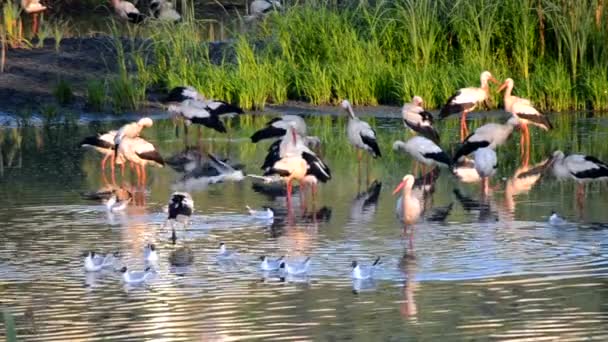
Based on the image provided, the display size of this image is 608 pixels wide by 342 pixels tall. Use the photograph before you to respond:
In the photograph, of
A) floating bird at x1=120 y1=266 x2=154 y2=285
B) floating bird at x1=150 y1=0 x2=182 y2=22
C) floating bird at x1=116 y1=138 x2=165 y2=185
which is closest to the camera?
floating bird at x1=120 y1=266 x2=154 y2=285

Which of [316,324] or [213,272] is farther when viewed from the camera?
[213,272]

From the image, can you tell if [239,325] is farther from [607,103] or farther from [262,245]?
[607,103]

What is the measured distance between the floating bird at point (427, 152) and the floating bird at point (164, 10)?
14.3 m

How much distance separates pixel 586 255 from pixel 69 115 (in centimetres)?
1064

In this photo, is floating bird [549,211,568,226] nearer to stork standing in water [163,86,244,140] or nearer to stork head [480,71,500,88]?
stork standing in water [163,86,244,140]

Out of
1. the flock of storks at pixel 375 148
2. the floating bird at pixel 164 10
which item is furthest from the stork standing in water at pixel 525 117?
the floating bird at pixel 164 10

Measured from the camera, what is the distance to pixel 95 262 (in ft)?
36.0

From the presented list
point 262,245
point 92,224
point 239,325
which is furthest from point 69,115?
point 239,325

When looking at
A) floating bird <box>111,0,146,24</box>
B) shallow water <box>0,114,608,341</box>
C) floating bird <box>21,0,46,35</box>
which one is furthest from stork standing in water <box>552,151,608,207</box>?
floating bird <box>111,0,146,24</box>

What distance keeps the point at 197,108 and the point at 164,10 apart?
12.4 meters

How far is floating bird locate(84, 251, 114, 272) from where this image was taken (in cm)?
1096

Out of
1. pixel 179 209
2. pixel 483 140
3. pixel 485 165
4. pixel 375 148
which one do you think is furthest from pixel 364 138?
pixel 179 209

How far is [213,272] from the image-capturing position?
36.0ft

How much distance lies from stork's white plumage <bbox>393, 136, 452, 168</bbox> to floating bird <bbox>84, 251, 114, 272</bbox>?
217 inches
